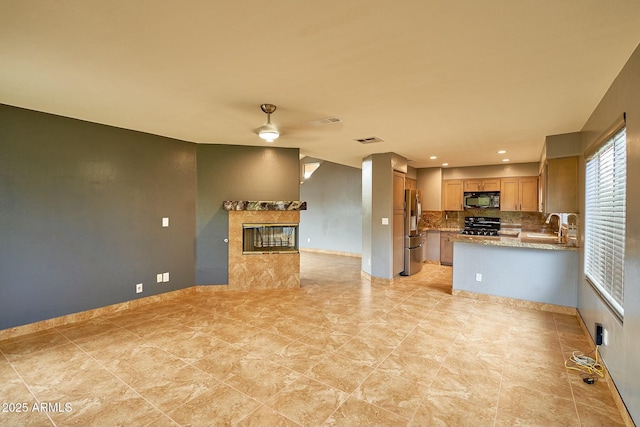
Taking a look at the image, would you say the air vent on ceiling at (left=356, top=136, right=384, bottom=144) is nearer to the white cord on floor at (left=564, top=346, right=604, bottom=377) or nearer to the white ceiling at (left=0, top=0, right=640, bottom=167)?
the white ceiling at (left=0, top=0, right=640, bottom=167)

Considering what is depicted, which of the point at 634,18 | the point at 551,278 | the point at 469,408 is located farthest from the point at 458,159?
the point at 469,408

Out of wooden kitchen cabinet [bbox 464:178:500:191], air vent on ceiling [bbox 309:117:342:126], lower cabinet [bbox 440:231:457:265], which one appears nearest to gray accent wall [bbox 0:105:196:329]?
air vent on ceiling [bbox 309:117:342:126]

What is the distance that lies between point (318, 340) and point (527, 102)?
127 inches

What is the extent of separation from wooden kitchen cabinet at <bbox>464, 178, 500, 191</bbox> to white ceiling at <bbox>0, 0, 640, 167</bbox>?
332 cm

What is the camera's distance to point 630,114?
2064 millimetres

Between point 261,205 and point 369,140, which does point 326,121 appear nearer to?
point 369,140

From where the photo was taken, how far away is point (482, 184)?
7.19 meters

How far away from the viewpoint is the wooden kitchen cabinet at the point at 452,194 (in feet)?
24.6

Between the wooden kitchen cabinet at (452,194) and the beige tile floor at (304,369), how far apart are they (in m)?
3.77

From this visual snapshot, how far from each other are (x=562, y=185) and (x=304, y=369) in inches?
160

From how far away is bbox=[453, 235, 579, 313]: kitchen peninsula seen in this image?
13.3 ft

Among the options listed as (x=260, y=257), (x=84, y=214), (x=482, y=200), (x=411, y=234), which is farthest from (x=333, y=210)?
(x=84, y=214)

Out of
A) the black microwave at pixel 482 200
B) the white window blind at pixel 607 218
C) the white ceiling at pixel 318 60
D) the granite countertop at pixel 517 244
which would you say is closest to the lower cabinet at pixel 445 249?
the black microwave at pixel 482 200

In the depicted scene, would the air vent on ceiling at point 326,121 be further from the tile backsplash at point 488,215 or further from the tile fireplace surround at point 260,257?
the tile backsplash at point 488,215
